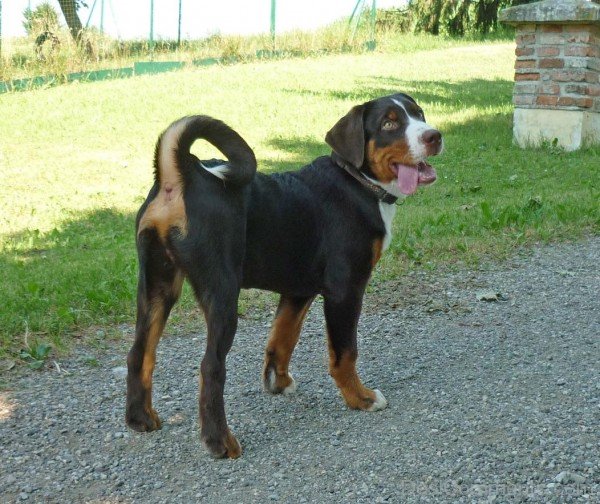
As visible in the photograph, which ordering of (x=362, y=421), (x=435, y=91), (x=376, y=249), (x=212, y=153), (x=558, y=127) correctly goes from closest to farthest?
(x=362, y=421) → (x=376, y=249) → (x=558, y=127) → (x=212, y=153) → (x=435, y=91)

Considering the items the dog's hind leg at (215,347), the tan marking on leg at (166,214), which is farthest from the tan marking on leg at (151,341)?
the tan marking on leg at (166,214)

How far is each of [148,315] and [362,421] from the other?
1129 mm

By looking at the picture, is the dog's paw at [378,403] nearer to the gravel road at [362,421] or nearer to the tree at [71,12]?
the gravel road at [362,421]

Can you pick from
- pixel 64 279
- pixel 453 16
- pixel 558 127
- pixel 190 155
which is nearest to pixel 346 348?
pixel 190 155

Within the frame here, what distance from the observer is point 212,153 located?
12.1 metres

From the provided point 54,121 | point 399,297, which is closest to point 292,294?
point 399,297

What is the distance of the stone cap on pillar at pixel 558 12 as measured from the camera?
11023 mm

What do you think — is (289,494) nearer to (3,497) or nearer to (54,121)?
(3,497)

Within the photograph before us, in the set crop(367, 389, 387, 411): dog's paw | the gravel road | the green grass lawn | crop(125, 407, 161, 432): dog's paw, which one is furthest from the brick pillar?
crop(125, 407, 161, 432): dog's paw

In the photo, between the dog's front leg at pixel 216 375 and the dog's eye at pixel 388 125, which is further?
the dog's eye at pixel 388 125

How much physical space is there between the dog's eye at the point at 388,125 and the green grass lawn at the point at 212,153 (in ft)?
7.07

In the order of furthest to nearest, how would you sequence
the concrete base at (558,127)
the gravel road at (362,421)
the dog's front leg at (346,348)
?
the concrete base at (558,127)
the dog's front leg at (346,348)
the gravel road at (362,421)

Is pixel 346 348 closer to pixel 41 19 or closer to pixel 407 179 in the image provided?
pixel 407 179

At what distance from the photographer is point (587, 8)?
1104cm
